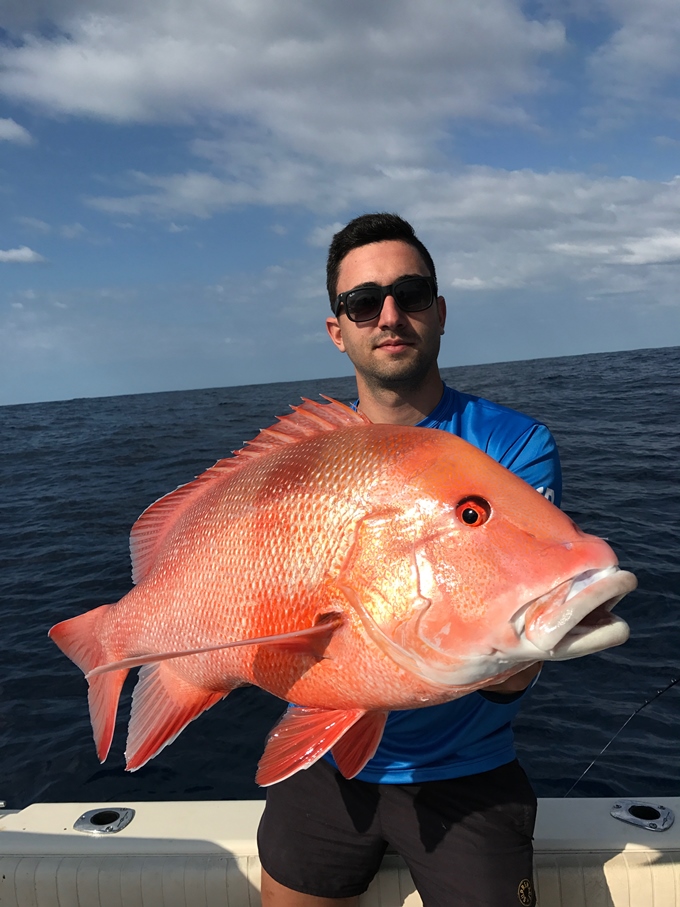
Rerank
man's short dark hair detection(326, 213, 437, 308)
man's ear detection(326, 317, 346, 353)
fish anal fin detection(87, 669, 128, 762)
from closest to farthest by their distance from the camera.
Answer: fish anal fin detection(87, 669, 128, 762), man's short dark hair detection(326, 213, 437, 308), man's ear detection(326, 317, 346, 353)

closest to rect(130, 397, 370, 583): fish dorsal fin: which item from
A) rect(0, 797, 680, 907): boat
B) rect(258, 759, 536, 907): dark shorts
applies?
rect(258, 759, 536, 907): dark shorts

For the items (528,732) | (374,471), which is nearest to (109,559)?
(528,732)

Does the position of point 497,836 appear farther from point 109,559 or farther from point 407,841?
point 109,559

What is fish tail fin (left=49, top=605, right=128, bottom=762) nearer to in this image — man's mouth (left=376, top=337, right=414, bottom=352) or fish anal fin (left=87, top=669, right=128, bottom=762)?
fish anal fin (left=87, top=669, right=128, bottom=762)

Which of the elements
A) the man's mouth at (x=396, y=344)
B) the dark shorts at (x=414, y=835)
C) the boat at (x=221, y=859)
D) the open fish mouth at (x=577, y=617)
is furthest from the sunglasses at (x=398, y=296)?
the boat at (x=221, y=859)

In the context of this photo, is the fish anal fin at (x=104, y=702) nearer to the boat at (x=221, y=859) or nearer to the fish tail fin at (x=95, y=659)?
the fish tail fin at (x=95, y=659)

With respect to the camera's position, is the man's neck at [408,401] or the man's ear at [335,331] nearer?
the man's neck at [408,401]

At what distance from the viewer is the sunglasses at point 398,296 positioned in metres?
2.38

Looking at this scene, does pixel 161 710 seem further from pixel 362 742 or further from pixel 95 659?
pixel 362 742

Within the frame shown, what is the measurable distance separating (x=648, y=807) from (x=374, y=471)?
7.12 ft

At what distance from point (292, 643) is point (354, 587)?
7.2 inches

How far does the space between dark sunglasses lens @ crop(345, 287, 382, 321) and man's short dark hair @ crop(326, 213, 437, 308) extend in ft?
0.78

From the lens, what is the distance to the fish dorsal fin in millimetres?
1720

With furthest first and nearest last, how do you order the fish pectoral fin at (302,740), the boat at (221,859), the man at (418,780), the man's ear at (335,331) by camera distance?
1. the man's ear at (335,331)
2. the boat at (221,859)
3. the man at (418,780)
4. the fish pectoral fin at (302,740)
